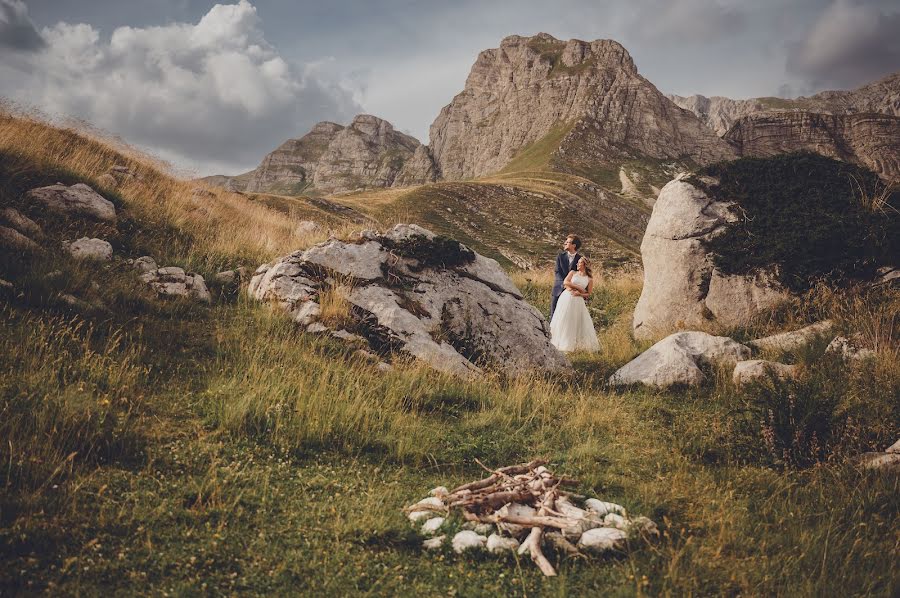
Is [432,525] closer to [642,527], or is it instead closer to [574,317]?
[642,527]

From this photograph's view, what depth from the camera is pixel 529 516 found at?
4.06m

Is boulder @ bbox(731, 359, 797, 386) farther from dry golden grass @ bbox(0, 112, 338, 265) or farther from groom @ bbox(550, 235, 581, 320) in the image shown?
dry golden grass @ bbox(0, 112, 338, 265)

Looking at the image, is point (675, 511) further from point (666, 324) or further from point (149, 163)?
point (149, 163)

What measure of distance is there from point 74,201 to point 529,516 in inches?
428

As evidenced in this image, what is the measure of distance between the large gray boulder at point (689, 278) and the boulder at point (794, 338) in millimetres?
1359

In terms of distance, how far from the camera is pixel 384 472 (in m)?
4.91

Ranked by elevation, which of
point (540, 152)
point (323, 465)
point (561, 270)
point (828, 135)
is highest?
point (828, 135)

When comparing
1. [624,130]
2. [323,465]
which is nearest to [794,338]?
[323,465]

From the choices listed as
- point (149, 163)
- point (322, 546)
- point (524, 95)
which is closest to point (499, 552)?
point (322, 546)

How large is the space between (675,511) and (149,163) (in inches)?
693

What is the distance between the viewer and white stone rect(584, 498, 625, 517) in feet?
13.8

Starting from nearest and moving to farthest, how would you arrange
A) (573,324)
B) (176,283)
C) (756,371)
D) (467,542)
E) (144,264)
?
(467,542) < (756,371) < (176,283) < (144,264) < (573,324)

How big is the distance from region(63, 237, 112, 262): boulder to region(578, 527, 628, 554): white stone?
8830 millimetres

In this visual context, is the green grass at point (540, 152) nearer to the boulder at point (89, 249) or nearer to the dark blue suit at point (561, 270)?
the dark blue suit at point (561, 270)
